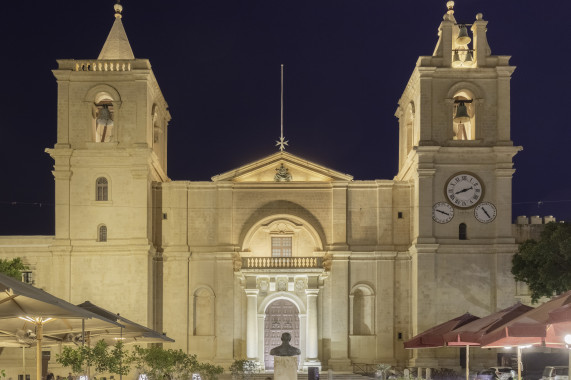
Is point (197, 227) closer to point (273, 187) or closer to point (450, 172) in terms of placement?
point (273, 187)

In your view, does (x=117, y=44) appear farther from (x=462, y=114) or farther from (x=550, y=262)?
(x=550, y=262)

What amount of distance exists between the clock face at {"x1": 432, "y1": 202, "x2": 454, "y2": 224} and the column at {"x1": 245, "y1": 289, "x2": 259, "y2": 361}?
9.99 meters

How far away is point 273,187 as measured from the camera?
1859 inches

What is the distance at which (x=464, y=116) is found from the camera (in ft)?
147

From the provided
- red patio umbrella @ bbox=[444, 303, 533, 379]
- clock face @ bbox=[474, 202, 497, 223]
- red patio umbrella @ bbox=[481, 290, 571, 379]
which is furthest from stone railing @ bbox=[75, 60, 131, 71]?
red patio umbrella @ bbox=[481, 290, 571, 379]

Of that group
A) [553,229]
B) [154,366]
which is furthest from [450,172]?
[154,366]

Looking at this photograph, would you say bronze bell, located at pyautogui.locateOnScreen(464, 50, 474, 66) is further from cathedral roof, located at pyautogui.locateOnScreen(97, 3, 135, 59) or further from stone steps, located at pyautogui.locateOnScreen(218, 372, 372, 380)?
cathedral roof, located at pyautogui.locateOnScreen(97, 3, 135, 59)

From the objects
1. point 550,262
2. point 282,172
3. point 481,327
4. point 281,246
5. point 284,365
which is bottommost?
point 284,365

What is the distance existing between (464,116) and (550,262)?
8876 millimetres

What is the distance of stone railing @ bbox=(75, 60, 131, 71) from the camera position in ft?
150

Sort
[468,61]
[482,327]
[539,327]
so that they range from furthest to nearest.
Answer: [468,61] < [482,327] < [539,327]

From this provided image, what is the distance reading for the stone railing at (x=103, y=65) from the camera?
45.7m

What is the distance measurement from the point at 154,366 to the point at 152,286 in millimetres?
15817

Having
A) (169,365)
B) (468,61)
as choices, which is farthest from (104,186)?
(468,61)
